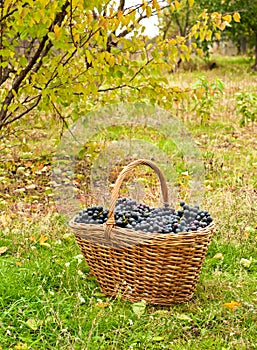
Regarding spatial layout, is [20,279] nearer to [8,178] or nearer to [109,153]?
[109,153]

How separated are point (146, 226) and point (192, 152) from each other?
33.0 inches

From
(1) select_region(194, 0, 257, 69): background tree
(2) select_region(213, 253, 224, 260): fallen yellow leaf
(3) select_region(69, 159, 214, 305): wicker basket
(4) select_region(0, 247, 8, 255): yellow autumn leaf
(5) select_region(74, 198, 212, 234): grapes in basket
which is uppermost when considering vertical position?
(1) select_region(194, 0, 257, 69): background tree

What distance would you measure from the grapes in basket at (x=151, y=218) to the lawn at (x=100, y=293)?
28 cm

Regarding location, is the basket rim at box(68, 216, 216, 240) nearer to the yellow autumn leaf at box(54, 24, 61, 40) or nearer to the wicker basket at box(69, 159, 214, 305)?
the wicker basket at box(69, 159, 214, 305)

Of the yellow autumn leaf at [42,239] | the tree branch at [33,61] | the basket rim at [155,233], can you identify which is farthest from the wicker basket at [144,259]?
the tree branch at [33,61]

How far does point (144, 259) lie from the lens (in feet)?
8.07

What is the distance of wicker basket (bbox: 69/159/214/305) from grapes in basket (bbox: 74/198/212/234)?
0.27 ft

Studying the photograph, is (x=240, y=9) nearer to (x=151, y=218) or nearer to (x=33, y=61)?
(x=33, y=61)

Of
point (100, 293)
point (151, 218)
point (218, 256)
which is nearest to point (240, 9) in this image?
point (218, 256)

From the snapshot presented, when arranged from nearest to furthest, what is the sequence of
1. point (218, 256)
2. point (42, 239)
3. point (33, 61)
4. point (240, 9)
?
point (218, 256) < point (42, 239) < point (33, 61) < point (240, 9)

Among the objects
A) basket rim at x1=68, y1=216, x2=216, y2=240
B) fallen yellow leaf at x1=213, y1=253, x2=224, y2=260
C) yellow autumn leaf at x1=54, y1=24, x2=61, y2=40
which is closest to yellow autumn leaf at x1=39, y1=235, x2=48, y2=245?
basket rim at x1=68, y1=216, x2=216, y2=240

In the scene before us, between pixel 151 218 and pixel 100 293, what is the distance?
447mm

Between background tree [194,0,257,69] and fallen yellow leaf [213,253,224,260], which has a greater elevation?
background tree [194,0,257,69]

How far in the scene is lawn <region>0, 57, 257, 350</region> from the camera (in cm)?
226
